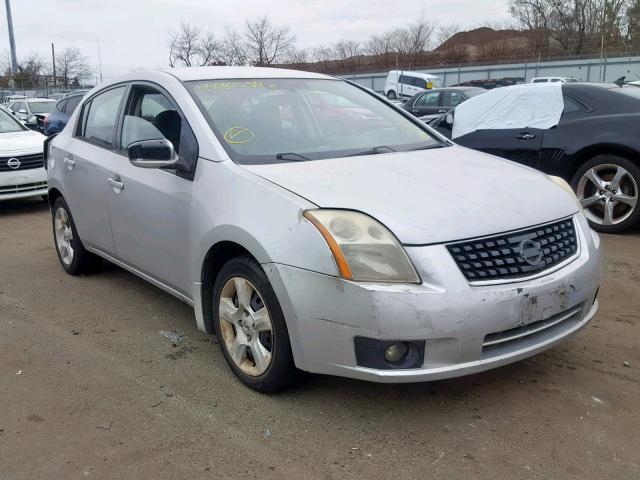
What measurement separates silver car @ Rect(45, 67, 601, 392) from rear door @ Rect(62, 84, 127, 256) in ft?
0.23

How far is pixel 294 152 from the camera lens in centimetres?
348

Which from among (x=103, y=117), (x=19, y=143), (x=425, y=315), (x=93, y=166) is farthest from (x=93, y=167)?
(x=19, y=143)

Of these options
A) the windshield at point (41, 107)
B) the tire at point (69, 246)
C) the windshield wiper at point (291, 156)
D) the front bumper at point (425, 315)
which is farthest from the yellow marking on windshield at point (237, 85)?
the windshield at point (41, 107)

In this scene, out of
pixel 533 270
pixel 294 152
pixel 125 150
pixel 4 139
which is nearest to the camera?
pixel 533 270

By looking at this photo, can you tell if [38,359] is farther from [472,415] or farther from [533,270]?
[533,270]

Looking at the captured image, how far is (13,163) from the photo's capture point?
8.26 m

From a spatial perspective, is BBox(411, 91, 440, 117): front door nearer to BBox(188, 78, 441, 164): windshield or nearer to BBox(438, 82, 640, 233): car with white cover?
BBox(438, 82, 640, 233): car with white cover

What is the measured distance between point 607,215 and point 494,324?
13.7 ft

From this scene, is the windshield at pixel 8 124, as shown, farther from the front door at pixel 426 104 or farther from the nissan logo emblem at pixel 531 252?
the front door at pixel 426 104

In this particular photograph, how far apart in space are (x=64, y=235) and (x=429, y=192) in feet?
11.8

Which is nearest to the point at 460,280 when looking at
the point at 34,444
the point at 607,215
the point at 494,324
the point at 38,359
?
the point at 494,324

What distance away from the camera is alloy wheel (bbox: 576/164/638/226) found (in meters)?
6.03

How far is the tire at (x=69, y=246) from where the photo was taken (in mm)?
5055

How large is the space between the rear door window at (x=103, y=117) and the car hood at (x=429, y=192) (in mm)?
1705
